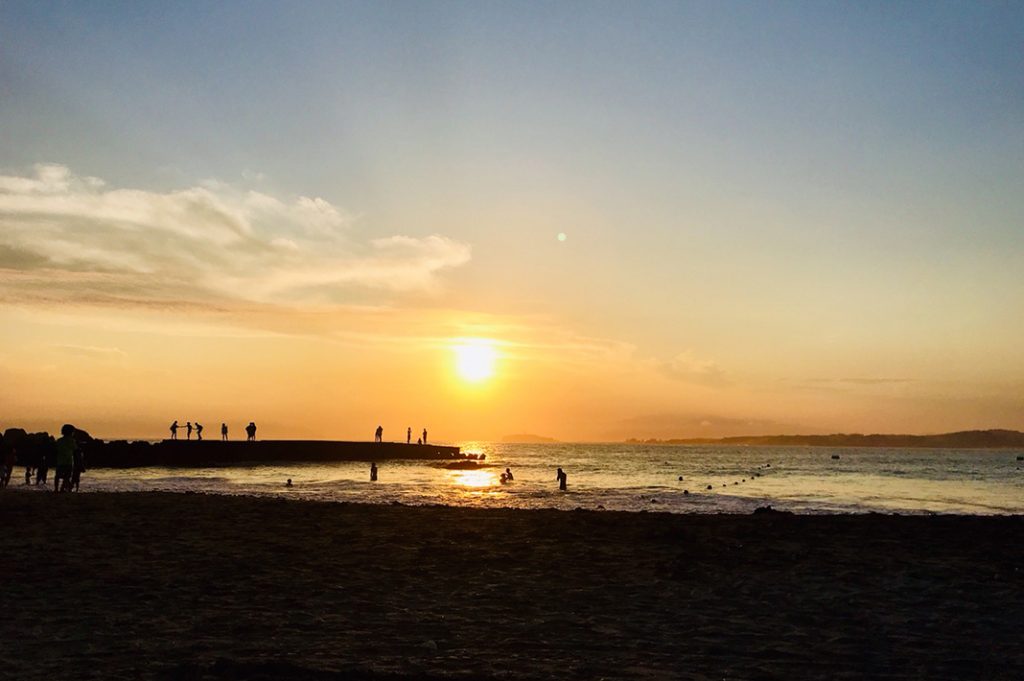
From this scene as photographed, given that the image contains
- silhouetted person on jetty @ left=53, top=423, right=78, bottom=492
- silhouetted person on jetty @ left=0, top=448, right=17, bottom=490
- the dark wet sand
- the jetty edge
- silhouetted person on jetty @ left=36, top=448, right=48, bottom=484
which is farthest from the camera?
the jetty edge

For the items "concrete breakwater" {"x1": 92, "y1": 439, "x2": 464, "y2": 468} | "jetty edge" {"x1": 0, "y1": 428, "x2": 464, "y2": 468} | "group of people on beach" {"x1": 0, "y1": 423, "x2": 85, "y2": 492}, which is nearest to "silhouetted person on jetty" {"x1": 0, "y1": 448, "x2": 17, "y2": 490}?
"group of people on beach" {"x1": 0, "y1": 423, "x2": 85, "y2": 492}

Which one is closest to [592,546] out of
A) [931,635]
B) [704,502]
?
[931,635]

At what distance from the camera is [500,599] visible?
1201cm

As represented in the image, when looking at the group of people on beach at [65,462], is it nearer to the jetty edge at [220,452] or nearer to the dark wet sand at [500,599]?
the dark wet sand at [500,599]

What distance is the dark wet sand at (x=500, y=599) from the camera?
858 cm

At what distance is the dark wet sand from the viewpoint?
28.1 ft

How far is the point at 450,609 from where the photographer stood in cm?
1128

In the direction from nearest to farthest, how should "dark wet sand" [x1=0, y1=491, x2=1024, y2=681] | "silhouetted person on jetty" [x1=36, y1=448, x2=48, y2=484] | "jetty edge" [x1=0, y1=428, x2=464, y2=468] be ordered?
"dark wet sand" [x1=0, y1=491, x2=1024, y2=681] < "silhouetted person on jetty" [x1=36, y1=448, x2=48, y2=484] < "jetty edge" [x1=0, y1=428, x2=464, y2=468]

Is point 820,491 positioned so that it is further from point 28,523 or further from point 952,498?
point 28,523

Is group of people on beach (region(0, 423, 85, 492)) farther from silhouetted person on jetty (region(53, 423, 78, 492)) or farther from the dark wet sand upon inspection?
the dark wet sand

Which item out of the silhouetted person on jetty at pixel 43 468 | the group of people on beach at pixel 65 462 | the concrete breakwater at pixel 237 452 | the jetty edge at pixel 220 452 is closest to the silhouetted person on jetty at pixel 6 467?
the group of people on beach at pixel 65 462

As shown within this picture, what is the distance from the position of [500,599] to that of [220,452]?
272ft

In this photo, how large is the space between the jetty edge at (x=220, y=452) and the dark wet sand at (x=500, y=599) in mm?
49764

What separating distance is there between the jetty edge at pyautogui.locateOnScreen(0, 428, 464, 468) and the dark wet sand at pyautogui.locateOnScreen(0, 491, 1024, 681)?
49.8 m
